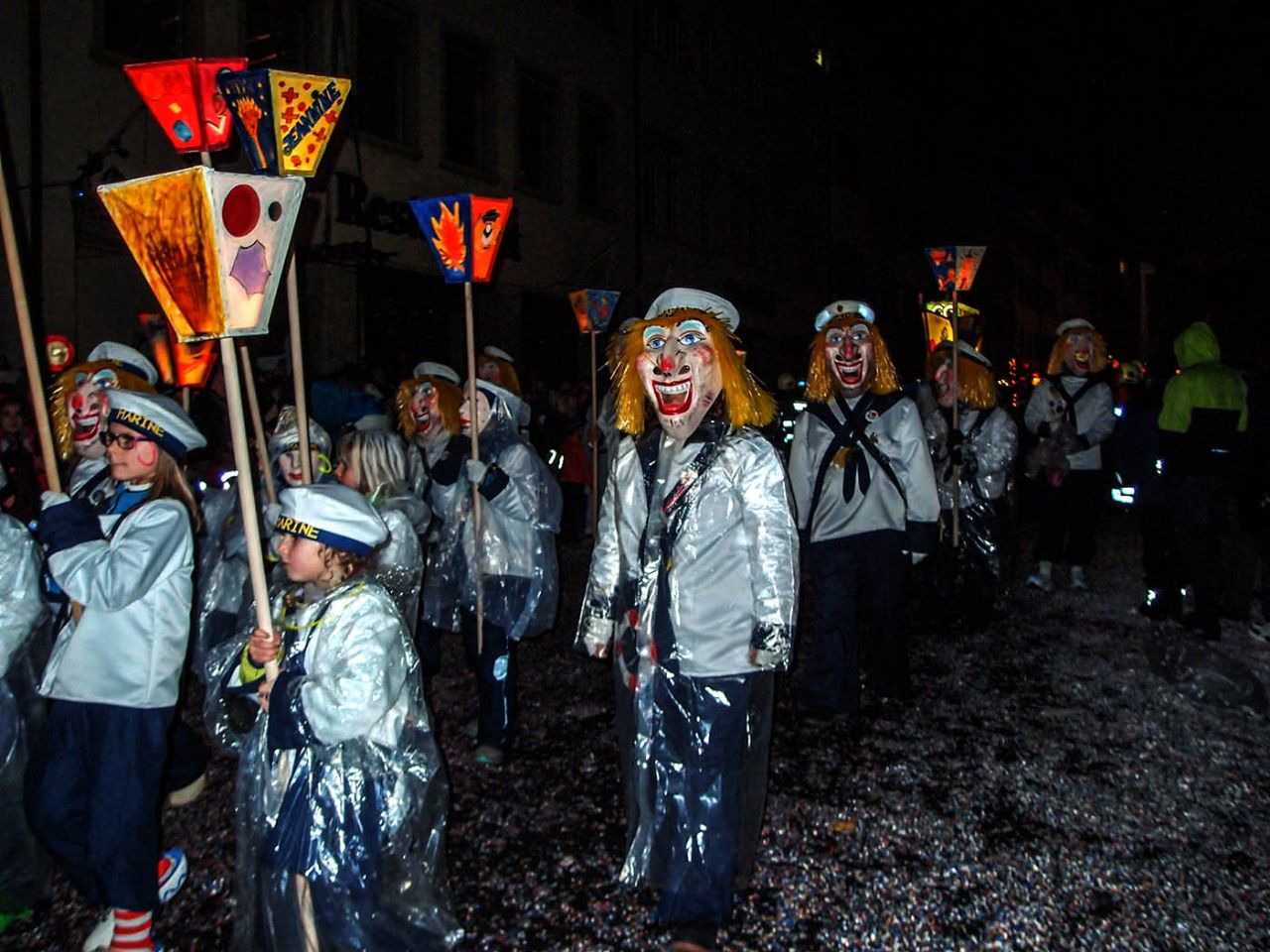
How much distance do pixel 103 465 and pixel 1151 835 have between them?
4.43 m

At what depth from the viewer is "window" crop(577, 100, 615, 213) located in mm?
19516

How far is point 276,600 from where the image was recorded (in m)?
3.43

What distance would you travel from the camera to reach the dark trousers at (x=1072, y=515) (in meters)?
8.75

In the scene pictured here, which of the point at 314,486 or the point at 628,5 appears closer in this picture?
the point at 314,486

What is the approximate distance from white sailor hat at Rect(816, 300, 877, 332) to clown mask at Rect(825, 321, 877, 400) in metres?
0.11

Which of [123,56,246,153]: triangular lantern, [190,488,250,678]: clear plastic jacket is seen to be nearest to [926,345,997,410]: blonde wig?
[190,488,250,678]: clear plastic jacket

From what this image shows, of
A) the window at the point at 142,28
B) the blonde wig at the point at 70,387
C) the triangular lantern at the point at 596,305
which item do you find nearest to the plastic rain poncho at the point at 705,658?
the blonde wig at the point at 70,387

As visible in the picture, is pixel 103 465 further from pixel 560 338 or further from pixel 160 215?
pixel 560 338

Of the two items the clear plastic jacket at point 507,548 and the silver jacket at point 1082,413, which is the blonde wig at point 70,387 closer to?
the clear plastic jacket at point 507,548

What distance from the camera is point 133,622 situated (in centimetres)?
320

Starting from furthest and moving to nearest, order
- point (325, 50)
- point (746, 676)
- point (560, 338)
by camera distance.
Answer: point (560, 338)
point (325, 50)
point (746, 676)

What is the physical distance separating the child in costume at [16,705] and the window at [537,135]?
15.0 m

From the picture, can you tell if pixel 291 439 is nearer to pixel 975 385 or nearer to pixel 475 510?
pixel 475 510

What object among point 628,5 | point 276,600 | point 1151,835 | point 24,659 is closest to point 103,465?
point 24,659
